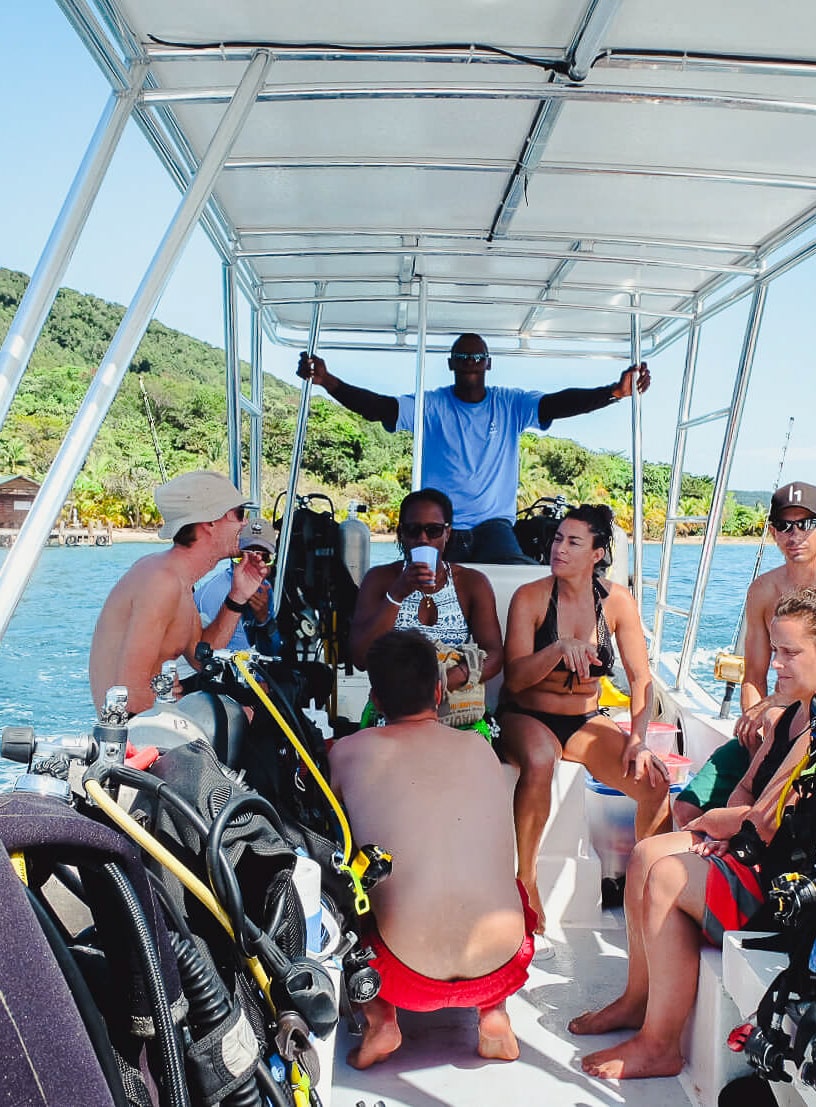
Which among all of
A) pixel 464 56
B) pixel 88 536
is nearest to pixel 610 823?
pixel 464 56

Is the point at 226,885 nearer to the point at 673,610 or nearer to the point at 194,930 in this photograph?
the point at 194,930

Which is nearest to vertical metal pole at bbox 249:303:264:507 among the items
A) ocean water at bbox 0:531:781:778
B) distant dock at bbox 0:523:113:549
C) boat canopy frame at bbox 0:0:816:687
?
boat canopy frame at bbox 0:0:816:687

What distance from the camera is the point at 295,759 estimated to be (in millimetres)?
2049

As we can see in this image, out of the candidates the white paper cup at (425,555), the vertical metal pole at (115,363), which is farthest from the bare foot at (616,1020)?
the vertical metal pole at (115,363)

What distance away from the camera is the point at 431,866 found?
2064 millimetres

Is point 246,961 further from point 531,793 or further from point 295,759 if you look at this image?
point 531,793

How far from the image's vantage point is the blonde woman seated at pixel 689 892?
2039 millimetres

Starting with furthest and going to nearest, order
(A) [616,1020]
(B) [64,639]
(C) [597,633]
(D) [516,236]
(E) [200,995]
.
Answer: (B) [64,639], (D) [516,236], (C) [597,633], (A) [616,1020], (E) [200,995]

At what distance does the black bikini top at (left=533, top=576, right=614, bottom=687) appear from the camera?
3.22 metres

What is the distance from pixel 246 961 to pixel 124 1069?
0.31 m

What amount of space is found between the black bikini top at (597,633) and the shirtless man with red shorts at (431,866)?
3.35ft

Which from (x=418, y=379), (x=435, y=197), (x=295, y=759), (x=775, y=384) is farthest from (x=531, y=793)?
(x=775, y=384)

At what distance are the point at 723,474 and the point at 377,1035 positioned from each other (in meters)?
2.82

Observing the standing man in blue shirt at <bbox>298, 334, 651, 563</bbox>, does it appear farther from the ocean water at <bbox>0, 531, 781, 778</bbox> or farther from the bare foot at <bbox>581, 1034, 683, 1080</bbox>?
the bare foot at <bbox>581, 1034, 683, 1080</bbox>
